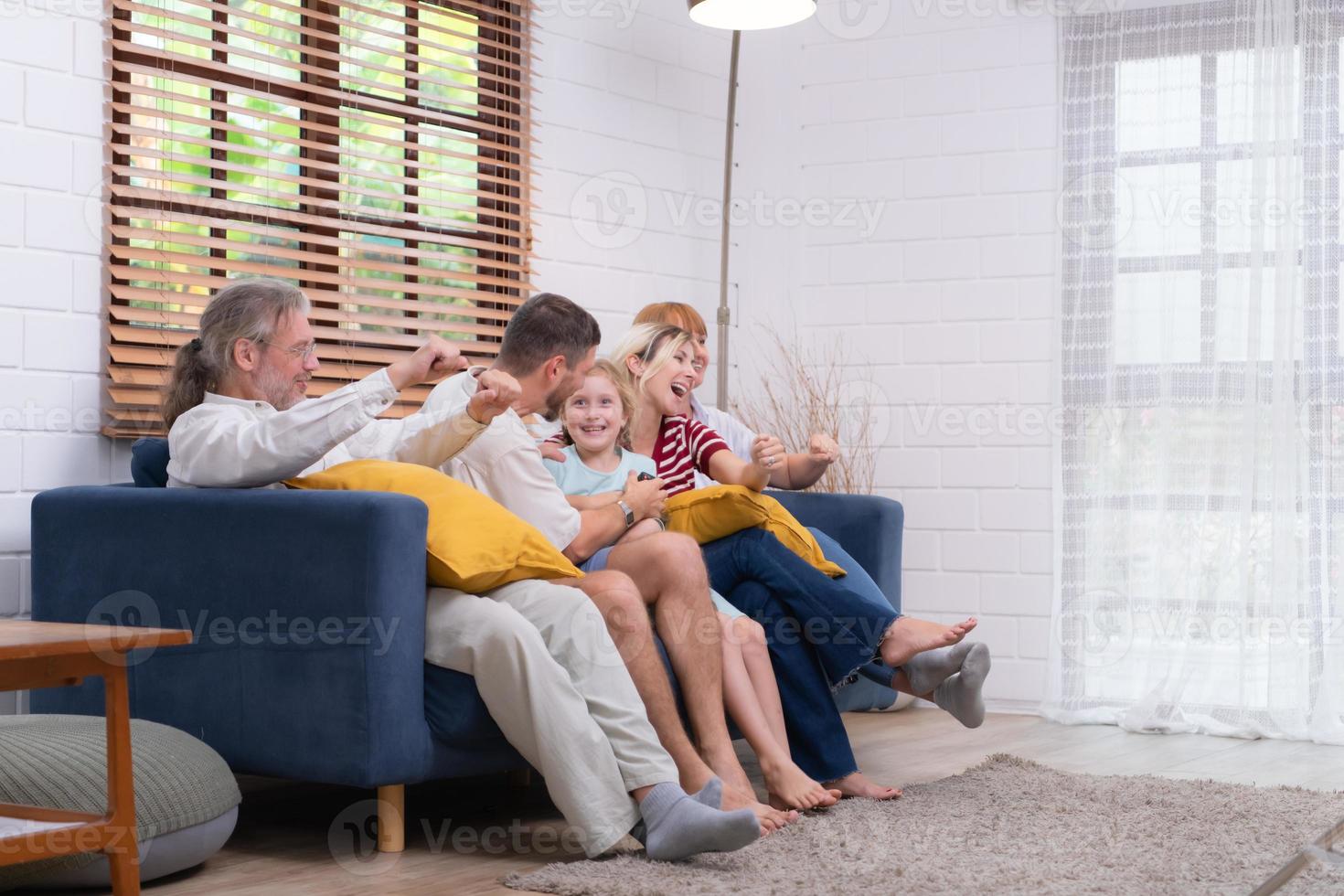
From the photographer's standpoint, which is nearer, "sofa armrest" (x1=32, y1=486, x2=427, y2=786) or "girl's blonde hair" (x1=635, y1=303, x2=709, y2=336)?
"sofa armrest" (x1=32, y1=486, x2=427, y2=786)

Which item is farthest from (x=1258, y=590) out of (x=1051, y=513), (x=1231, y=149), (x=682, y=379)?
(x=682, y=379)

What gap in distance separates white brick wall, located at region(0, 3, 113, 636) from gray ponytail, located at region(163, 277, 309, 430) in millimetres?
459

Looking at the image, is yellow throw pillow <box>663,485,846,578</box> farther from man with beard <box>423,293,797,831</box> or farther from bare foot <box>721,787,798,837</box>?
bare foot <box>721,787,798,837</box>

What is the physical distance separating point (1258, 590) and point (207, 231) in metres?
3.10

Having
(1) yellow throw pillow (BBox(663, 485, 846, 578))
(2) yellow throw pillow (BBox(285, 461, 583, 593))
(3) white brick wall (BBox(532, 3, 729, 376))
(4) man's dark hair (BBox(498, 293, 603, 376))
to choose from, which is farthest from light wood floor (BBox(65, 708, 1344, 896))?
(3) white brick wall (BBox(532, 3, 729, 376))

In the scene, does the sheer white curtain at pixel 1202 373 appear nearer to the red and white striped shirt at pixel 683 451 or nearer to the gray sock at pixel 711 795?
the red and white striped shirt at pixel 683 451

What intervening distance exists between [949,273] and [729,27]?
3.80 feet

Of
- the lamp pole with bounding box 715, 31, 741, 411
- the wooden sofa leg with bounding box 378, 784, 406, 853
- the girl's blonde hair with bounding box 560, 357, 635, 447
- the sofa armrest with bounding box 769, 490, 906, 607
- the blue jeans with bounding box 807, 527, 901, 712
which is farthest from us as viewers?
the lamp pole with bounding box 715, 31, 741, 411

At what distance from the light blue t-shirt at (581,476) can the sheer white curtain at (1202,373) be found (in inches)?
74.4

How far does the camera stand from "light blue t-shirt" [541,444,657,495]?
3.39 metres

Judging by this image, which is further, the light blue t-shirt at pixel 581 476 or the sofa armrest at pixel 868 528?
the sofa armrest at pixel 868 528

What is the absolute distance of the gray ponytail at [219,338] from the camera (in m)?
2.93

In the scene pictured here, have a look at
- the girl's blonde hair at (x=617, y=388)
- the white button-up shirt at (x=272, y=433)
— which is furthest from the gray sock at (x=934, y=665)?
the white button-up shirt at (x=272, y=433)

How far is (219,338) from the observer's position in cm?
294
